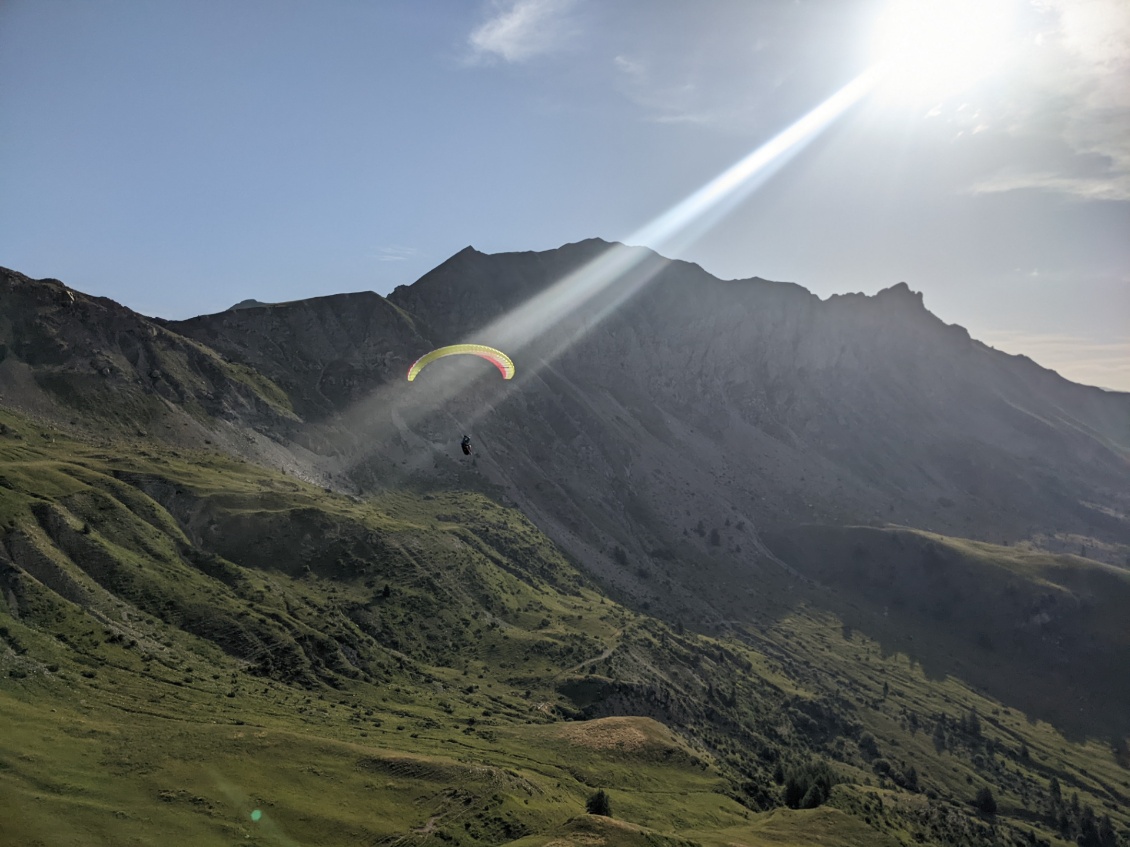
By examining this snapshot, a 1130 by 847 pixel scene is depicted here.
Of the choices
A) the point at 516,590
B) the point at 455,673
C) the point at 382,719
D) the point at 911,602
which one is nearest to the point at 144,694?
the point at 382,719

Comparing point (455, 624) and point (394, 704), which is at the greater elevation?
point (455, 624)

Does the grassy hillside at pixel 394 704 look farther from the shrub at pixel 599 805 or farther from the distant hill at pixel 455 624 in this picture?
the shrub at pixel 599 805

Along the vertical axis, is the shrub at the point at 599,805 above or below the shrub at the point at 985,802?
above

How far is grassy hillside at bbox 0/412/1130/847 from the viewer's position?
4541cm

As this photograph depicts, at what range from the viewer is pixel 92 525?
246 feet

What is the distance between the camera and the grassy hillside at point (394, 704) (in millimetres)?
45406

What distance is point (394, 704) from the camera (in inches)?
2857

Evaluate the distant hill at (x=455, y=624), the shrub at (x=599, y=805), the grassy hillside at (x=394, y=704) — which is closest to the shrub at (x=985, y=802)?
the grassy hillside at (x=394, y=704)

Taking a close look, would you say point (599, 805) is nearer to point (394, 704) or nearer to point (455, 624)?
point (394, 704)

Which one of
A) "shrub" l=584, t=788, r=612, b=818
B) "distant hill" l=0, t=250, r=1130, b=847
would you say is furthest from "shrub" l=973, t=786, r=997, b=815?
"shrub" l=584, t=788, r=612, b=818

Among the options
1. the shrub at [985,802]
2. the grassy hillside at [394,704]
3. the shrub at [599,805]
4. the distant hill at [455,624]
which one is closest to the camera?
the grassy hillside at [394,704]

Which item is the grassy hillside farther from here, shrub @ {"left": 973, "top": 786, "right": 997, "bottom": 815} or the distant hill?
shrub @ {"left": 973, "top": 786, "right": 997, "bottom": 815}

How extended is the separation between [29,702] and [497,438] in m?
126

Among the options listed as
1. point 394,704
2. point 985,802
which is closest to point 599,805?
point 394,704
